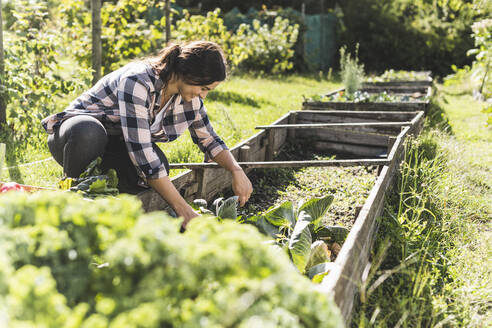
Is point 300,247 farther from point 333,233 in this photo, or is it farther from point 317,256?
point 333,233

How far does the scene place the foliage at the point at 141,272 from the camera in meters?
0.86

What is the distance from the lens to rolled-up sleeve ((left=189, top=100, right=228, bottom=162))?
109 inches

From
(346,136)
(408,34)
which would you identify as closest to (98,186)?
(346,136)

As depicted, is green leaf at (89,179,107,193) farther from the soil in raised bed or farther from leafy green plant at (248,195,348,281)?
the soil in raised bed

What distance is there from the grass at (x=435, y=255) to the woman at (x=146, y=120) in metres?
0.95

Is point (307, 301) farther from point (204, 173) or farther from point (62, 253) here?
point (204, 173)

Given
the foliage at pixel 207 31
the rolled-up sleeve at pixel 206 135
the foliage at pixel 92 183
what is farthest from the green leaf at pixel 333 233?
the foliage at pixel 207 31

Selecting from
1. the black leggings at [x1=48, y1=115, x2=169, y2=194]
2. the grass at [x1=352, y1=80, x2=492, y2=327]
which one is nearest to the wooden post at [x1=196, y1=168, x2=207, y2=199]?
the black leggings at [x1=48, y1=115, x2=169, y2=194]

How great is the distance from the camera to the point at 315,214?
2486mm

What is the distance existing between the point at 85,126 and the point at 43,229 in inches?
58.3

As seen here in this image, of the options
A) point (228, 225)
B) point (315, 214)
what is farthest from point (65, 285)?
point (315, 214)

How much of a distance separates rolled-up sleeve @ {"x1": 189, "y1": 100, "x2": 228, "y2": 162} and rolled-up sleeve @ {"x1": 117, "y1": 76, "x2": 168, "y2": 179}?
24.5 inches

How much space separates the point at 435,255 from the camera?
245cm

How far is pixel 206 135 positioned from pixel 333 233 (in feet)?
3.40
